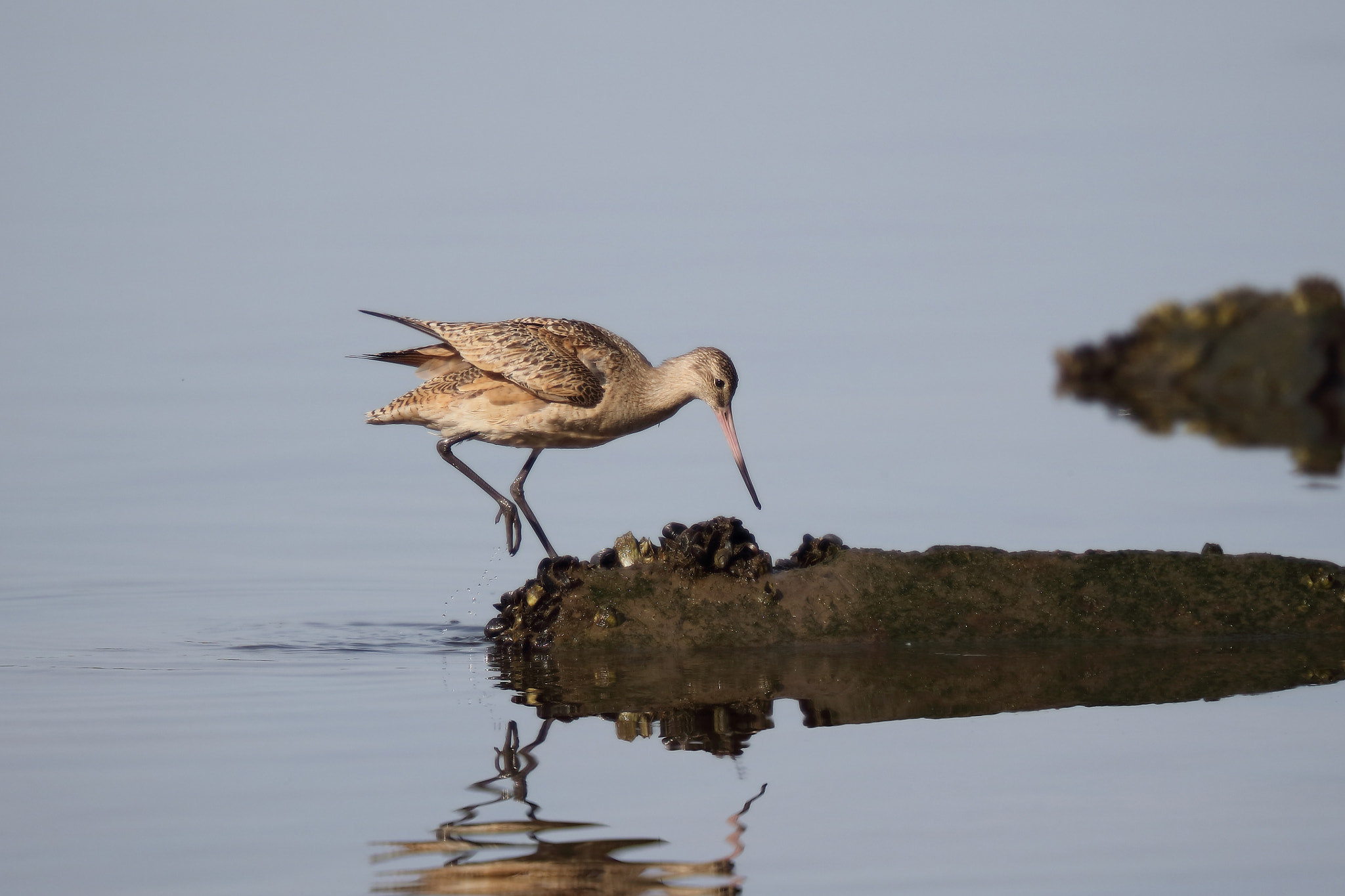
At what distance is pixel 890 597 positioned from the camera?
8164mm

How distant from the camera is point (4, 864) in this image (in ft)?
17.1

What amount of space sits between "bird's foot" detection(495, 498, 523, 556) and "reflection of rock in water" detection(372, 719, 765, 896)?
4765mm

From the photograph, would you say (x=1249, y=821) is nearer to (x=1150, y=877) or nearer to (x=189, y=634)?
(x=1150, y=877)

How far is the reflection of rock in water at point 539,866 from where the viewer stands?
16.6ft

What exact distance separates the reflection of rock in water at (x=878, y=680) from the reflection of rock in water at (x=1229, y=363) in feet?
31.3

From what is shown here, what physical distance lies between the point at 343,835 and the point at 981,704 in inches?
108

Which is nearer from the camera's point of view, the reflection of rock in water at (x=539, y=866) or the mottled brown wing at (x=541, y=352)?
the reflection of rock in water at (x=539, y=866)

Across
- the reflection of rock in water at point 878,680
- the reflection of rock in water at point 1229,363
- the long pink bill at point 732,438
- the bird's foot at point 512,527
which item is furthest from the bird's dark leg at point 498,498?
the reflection of rock in water at point 1229,363

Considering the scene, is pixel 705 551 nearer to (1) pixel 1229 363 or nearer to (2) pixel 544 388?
(2) pixel 544 388

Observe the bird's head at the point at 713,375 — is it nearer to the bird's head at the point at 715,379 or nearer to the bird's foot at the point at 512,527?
the bird's head at the point at 715,379

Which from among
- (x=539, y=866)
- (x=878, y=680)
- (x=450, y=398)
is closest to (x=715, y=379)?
(x=450, y=398)

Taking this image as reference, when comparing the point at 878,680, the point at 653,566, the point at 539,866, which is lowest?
the point at 539,866

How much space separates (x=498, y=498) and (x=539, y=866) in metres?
5.48

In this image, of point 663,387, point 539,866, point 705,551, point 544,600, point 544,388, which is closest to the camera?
point 539,866
